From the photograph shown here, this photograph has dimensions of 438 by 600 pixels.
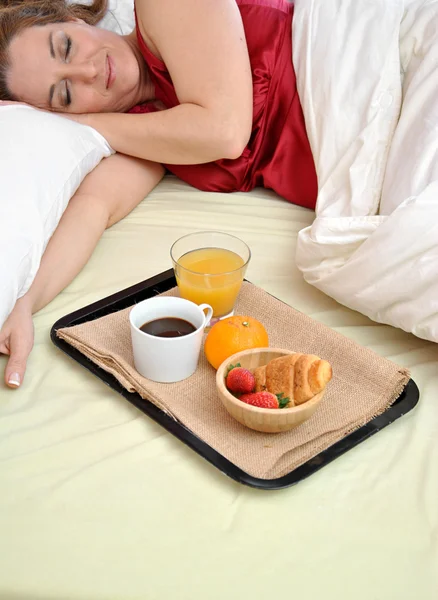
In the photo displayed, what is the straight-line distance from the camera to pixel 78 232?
1.41 meters

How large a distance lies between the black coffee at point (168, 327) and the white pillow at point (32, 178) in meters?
0.25

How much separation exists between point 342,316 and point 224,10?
746mm

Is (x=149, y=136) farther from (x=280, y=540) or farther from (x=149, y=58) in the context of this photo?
Result: (x=280, y=540)

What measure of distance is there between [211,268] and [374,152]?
0.46 metres

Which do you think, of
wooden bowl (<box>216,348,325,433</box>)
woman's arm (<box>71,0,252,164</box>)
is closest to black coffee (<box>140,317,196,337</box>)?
wooden bowl (<box>216,348,325,433</box>)

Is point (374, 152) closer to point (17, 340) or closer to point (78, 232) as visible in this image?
point (78, 232)

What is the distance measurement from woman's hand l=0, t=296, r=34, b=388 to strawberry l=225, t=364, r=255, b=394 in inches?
14.1

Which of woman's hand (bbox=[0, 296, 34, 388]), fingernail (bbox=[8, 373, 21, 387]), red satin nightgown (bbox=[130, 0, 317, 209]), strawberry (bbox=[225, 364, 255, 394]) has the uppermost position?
red satin nightgown (bbox=[130, 0, 317, 209])

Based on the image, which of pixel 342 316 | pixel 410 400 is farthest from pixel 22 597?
pixel 342 316

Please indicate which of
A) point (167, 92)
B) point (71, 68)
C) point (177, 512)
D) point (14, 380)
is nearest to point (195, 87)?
point (167, 92)

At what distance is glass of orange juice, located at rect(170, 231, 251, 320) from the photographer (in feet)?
3.75

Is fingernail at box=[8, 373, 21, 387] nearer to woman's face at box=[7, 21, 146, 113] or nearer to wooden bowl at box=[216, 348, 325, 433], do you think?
wooden bowl at box=[216, 348, 325, 433]

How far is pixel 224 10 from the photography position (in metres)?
1.47

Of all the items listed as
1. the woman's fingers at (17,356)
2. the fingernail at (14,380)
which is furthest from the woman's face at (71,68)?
the fingernail at (14,380)
